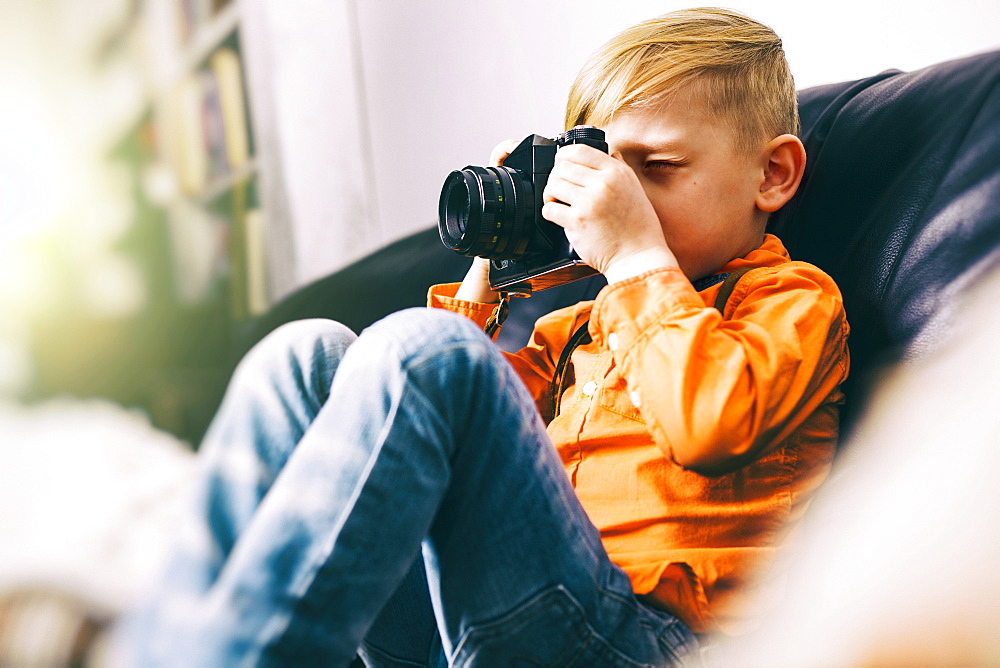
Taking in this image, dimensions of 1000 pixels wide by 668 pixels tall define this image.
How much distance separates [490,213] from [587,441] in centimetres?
20

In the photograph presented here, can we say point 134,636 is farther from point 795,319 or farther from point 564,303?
point 564,303

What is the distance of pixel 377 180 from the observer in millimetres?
1461

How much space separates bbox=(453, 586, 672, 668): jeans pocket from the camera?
45cm

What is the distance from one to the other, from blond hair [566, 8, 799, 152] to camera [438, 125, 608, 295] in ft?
0.24

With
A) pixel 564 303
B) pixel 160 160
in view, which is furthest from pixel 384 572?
pixel 160 160

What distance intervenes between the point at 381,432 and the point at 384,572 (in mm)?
74

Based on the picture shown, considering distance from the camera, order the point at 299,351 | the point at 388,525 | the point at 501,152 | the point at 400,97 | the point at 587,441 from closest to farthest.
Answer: the point at 388,525
the point at 299,351
the point at 587,441
the point at 501,152
the point at 400,97

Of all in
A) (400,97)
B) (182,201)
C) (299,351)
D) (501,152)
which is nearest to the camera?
(299,351)

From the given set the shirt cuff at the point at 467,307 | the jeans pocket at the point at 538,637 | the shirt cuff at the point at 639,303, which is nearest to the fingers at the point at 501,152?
the shirt cuff at the point at 467,307

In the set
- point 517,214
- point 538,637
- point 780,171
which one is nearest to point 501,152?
point 517,214

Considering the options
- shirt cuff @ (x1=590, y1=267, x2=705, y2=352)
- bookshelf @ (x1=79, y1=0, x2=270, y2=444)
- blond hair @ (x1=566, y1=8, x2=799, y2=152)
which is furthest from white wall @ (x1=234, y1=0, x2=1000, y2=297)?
shirt cuff @ (x1=590, y1=267, x2=705, y2=352)

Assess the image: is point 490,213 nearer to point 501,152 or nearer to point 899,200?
point 501,152

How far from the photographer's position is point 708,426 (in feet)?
1.55

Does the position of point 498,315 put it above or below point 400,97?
below
